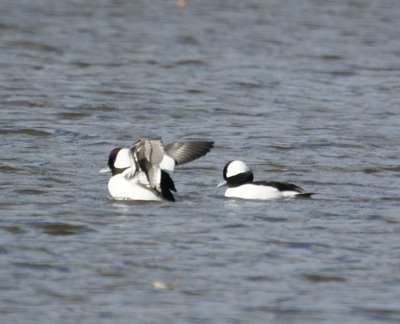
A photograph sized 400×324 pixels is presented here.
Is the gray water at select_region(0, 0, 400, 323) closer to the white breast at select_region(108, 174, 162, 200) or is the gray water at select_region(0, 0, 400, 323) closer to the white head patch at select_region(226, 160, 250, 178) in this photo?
the white breast at select_region(108, 174, 162, 200)

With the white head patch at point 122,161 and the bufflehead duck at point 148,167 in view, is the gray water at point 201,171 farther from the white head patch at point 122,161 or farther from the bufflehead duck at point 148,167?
the white head patch at point 122,161

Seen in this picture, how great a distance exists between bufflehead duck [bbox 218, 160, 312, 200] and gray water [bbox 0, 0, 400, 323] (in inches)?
4.1

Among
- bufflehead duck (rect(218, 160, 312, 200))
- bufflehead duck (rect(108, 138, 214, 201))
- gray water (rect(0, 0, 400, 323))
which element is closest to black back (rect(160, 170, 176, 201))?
bufflehead duck (rect(108, 138, 214, 201))

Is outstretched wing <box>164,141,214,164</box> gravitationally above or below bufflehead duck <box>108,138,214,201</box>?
above

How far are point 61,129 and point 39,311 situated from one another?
834 cm

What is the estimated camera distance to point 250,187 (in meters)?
11.8

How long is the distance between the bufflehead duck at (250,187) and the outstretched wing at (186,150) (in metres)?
0.36

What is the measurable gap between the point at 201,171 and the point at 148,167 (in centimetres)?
212

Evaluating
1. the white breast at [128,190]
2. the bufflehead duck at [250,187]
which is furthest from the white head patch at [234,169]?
the white breast at [128,190]

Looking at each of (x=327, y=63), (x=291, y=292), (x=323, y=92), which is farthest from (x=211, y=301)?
(x=327, y=63)

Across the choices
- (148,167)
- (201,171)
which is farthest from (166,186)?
(201,171)

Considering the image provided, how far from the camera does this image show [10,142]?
49.3 feet

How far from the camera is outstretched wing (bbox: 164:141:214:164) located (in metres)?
11.6

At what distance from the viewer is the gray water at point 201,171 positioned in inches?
332
